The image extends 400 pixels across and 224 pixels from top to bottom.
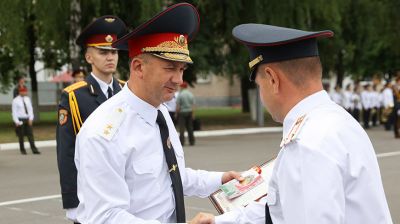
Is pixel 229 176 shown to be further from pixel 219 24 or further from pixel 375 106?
pixel 375 106

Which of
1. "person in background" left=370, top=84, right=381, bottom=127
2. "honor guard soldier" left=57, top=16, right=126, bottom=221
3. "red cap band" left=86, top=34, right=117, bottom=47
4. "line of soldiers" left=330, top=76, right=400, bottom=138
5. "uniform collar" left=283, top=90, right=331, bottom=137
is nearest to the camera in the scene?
"uniform collar" left=283, top=90, right=331, bottom=137

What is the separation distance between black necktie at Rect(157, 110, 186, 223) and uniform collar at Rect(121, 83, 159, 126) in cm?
8

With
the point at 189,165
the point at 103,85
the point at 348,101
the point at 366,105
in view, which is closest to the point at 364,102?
the point at 366,105

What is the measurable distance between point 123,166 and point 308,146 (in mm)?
913

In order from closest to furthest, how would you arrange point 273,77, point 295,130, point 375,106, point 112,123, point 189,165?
point 295,130 < point 273,77 < point 112,123 < point 189,165 < point 375,106

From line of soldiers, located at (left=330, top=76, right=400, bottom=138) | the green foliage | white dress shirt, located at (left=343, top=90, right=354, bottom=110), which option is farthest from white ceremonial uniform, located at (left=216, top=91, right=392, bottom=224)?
white dress shirt, located at (left=343, top=90, right=354, bottom=110)

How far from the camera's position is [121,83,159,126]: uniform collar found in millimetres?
3014

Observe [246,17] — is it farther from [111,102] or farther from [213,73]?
[111,102]

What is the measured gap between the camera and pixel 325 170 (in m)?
2.13

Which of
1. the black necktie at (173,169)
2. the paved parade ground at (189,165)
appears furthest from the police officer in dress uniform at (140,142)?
the paved parade ground at (189,165)

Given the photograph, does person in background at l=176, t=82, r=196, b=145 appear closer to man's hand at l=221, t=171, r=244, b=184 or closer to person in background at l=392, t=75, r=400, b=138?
person in background at l=392, t=75, r=400, b=138

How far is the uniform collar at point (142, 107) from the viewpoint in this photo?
3014 millimetres

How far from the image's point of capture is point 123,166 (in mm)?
2801

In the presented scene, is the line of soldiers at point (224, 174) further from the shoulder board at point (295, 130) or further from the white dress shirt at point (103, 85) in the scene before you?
the white dress shirt at point (103, 85)
